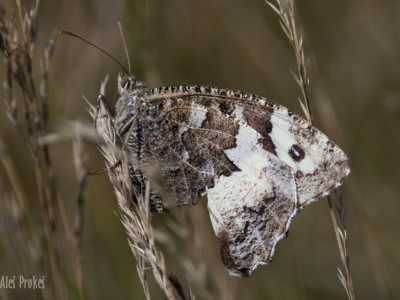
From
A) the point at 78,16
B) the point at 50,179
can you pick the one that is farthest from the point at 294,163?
the point at 78,16

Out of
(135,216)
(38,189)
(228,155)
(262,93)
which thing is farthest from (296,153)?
(262,93)

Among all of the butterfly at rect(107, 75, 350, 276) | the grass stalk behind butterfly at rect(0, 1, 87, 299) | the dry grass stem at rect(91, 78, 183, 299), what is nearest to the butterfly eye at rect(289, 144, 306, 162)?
the butterfly at rect(107, 75, 350, 276)

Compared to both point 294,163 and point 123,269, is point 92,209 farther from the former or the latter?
point 294,163

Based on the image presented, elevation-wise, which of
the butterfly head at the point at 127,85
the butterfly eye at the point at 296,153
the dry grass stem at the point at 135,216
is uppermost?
the butterfly head at the point at 127,85

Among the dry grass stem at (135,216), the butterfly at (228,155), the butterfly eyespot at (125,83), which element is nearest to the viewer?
the dry grass stem at (135,216)

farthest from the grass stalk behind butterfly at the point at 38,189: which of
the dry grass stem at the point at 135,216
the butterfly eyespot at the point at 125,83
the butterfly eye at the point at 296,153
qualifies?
the butterfly eye at the point at 296,153

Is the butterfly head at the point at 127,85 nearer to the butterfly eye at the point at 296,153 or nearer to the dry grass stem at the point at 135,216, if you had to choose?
the dry grass stem at the point at 135,216

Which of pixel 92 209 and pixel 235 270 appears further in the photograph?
pixel 92 209

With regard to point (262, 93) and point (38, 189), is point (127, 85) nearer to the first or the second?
point (38, 189)
